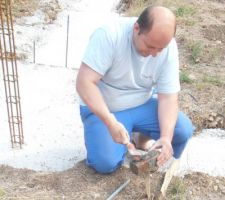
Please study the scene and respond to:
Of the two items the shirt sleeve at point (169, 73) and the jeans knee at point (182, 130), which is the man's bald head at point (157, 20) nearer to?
the shirt sleeve at point (169, 73)

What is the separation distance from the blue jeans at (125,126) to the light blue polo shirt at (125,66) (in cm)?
7

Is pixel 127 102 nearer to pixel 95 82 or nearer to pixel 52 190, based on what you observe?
pixel 95 82

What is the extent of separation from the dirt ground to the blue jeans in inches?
5.6

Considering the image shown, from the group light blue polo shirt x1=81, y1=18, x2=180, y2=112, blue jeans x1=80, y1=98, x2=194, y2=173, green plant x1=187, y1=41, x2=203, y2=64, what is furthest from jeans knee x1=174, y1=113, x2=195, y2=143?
green plant x1=187, y1=41, x2=203, y2=64

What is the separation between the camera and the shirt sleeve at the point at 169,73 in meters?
3.04

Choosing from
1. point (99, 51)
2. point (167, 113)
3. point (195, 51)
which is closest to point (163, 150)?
point (167, 113)

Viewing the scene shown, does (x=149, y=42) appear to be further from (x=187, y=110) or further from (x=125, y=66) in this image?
(x=187, y=110)

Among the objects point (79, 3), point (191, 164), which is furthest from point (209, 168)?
point (79, 3)

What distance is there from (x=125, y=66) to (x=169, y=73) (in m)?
0.30

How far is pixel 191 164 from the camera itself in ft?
11.8

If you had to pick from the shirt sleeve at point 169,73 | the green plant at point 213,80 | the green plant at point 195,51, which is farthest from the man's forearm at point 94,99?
the green plant at point 195,51

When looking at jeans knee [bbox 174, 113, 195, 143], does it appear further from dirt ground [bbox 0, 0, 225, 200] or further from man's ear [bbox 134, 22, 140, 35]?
man's ear [bbox 134, 22, 140, 35]

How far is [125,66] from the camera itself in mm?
3012

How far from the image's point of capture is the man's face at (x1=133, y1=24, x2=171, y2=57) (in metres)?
2.66
